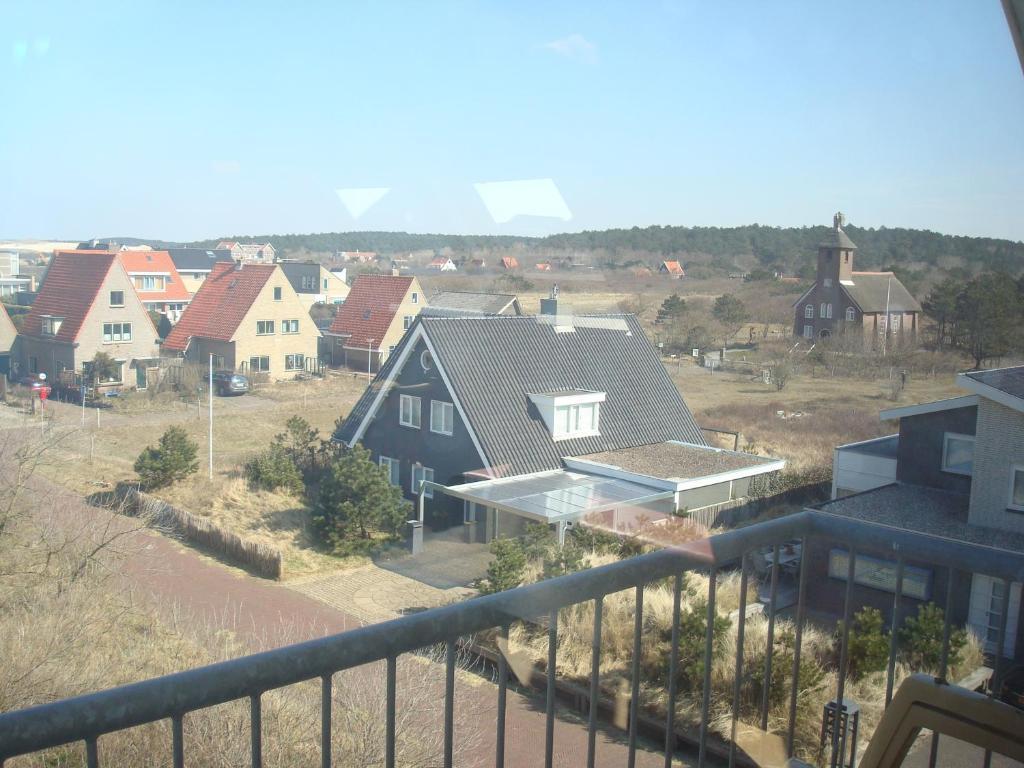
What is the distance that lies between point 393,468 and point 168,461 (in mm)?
1622

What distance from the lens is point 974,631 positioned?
7.26 ft

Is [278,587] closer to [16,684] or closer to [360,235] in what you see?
[16,684]

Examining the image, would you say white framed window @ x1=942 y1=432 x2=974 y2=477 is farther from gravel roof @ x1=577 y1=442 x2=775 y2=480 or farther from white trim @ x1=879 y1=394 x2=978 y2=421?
gravel roof @ x1=577 y1=442 x2=775 y2=480

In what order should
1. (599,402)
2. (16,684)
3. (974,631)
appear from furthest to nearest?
(599,402) < (16,684) < (974,631)

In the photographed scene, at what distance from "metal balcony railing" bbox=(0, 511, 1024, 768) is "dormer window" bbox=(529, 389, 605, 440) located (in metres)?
4.88

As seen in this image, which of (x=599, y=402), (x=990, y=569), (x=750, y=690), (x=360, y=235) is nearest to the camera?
(x=990, y=569)

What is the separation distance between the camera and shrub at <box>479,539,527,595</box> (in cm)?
508

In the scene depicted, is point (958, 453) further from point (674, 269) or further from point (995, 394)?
point (674, 269)

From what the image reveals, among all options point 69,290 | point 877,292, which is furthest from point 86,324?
point 877,292

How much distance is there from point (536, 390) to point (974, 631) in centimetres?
482

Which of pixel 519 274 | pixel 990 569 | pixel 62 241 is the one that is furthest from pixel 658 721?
pixel 62 241

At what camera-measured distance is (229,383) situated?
8.10 meters

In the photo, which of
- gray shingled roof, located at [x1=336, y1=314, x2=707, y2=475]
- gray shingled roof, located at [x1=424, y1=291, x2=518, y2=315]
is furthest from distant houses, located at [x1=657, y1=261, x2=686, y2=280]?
gray shingled roof, located at [x1=424, y1=291, x2=518, y2=315]

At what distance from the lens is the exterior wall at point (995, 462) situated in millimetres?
2955
